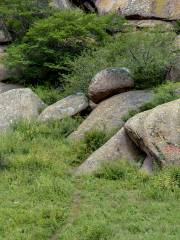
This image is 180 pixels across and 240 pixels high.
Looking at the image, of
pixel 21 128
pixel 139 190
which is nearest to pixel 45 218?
pixel 139 190

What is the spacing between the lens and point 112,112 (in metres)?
13.8

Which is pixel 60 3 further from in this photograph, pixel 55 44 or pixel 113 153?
pixel 113 153

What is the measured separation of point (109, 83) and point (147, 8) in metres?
8.33

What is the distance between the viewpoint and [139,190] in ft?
32.6

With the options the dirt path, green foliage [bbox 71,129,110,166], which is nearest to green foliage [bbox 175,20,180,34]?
green foliage [bbox 71,129,110,166]

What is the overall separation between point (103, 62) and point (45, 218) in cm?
811

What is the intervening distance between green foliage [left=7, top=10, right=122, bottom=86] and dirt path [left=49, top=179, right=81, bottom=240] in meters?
8.37

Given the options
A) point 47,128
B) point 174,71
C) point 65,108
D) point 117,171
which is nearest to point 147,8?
point 174,71

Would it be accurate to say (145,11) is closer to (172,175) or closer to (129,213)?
(172,175)

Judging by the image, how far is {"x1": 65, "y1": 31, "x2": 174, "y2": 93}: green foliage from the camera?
15.2 metres

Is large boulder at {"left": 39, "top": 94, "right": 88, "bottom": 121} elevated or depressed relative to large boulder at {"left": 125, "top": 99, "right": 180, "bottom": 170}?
depressed

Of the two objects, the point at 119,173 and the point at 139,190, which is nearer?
the point at 139,190

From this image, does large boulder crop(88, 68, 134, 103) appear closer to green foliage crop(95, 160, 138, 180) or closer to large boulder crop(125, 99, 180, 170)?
large boulder crop(125, 99, 180, 170)

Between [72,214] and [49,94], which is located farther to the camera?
[49,94]
